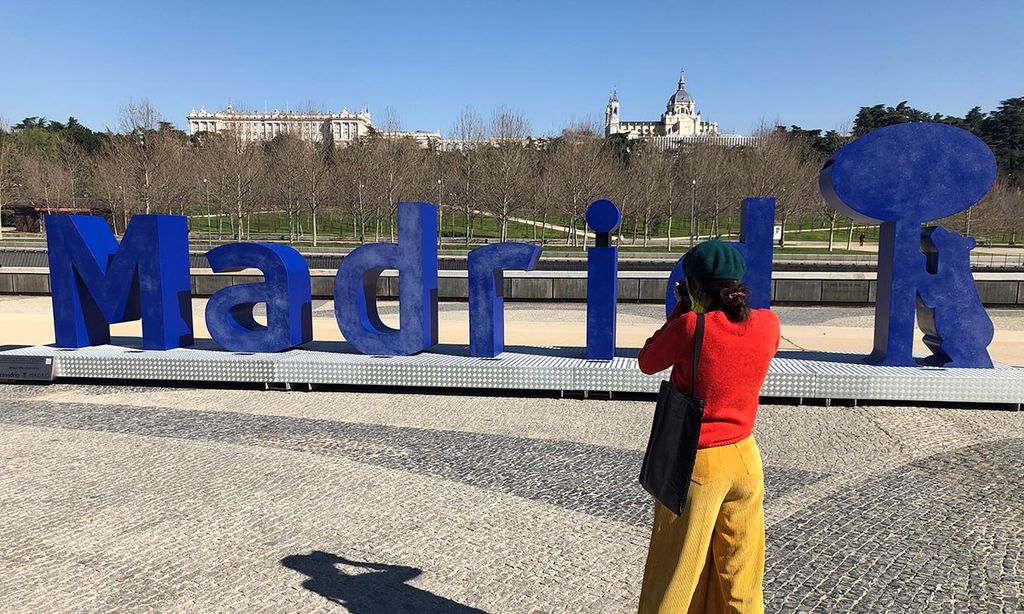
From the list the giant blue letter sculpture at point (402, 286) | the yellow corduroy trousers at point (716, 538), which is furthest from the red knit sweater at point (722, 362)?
the giant blue letter sculpture at point (402, 286)

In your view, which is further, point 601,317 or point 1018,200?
point 1018,200

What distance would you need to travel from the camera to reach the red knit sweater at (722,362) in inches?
109

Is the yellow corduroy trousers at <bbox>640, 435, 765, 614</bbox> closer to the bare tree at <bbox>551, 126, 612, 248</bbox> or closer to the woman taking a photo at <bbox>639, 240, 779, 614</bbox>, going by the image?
the woman taking a photo at <bbox>639, 240, 779, 614</bbox>

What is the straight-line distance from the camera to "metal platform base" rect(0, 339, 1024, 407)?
8.85m

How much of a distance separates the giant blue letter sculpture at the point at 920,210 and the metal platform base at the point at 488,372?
51cm

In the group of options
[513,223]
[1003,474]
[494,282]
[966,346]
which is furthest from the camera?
[513,223]

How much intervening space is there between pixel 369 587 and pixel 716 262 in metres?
3.12

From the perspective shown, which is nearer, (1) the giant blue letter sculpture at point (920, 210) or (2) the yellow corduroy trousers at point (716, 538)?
(2) the yellow corduroy trousers at point (716, 538)

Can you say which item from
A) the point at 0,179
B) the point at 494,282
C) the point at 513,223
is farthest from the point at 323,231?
the point at 494,282

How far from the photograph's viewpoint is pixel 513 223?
66.6 meters

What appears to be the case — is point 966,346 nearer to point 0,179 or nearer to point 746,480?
point 746,480

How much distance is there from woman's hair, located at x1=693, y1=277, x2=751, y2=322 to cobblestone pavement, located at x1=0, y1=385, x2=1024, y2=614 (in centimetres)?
226

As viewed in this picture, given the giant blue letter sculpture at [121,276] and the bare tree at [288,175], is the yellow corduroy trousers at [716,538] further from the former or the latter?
the bare tree at [288,175]

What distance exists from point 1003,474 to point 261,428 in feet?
25.9
